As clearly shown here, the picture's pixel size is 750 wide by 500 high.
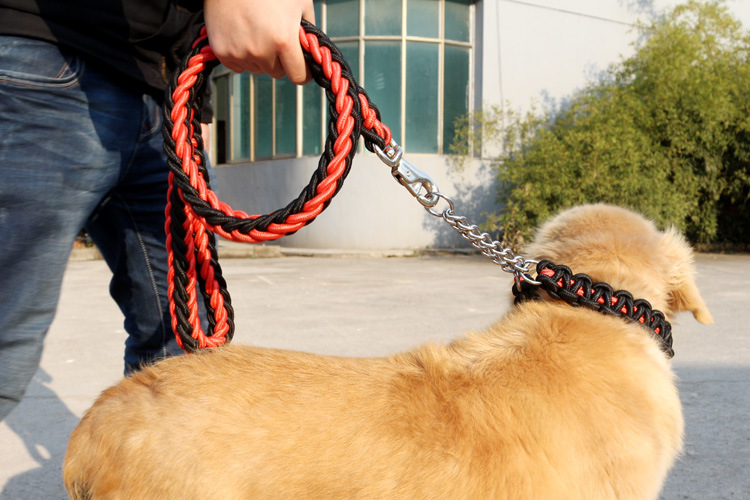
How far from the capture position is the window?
1356cm

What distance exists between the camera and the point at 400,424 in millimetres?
1466

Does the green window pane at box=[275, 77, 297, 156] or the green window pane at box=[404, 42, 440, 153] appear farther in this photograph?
the green window pane at box=[275, 77, 297, 156]

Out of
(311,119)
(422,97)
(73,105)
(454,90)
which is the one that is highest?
(454,90)

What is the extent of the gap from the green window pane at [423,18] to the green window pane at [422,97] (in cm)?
25

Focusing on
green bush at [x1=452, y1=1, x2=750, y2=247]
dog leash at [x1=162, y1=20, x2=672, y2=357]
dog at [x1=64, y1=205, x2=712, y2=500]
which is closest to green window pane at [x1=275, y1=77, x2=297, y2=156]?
green bush at [x1=452, y1=1, x2=750, y2=247]

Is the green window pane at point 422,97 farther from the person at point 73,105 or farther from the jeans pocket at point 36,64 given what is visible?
the jeans pocket at point 36,64

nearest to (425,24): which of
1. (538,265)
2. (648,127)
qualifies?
(648,127)

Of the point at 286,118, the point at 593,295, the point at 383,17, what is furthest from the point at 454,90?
the point at 593,295

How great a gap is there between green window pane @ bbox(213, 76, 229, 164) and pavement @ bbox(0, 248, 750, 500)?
261 inches

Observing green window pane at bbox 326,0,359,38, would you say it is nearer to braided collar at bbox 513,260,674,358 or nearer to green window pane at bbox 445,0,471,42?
green window pane at bbox 445,0,471,42

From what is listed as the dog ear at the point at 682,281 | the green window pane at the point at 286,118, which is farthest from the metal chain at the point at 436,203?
the green window pane at the point at 286,118

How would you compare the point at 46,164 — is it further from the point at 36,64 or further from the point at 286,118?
the point at 286,118

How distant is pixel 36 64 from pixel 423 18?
1290 cm

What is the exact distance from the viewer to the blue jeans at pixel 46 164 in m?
1.65
